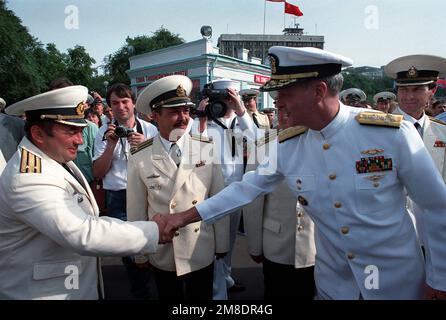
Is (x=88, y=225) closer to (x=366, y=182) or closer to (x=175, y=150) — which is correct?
(x=175, y=150)

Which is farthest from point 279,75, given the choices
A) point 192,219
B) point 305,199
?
point 192,219

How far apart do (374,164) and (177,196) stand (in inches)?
55.3

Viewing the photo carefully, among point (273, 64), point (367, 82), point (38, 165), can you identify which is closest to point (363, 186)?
point (273, 64)

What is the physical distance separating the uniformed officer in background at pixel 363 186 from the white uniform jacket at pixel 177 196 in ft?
3.21

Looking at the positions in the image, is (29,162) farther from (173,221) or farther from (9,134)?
(9,134)

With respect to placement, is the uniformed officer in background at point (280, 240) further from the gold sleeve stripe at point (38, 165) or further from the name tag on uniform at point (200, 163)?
the gold sleeve stripe at point (38, 165)

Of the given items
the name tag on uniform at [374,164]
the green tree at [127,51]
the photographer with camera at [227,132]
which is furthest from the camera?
the green tree at [127,51]

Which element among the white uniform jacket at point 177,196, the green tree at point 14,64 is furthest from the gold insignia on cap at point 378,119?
the green tree at point 14,64

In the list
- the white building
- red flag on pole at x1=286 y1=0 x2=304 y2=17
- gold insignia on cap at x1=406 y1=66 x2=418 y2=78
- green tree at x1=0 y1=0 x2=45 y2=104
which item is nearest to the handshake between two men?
gold insignia on cap at x1=406 y1=66 x2=418 y2=78

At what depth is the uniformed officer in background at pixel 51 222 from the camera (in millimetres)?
1627

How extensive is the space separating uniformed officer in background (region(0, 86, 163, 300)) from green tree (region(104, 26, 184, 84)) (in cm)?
4703

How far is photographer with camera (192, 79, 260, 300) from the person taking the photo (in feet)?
12.4
